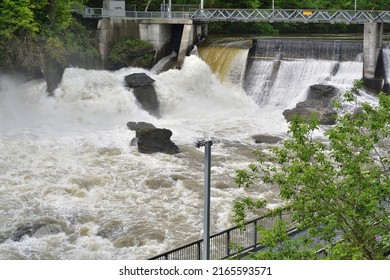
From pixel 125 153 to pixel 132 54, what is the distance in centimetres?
1476

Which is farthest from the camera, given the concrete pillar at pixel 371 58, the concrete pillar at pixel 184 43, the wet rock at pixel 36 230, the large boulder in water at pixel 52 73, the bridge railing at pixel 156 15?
the bridge railing at pixel 156 15

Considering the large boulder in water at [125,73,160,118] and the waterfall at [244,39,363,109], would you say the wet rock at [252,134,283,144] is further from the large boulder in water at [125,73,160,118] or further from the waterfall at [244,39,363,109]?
the large boulder in water at [125,73,160,118]

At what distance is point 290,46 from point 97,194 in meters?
21.2

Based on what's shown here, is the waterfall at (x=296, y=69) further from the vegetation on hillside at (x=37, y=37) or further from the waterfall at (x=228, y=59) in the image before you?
the vegetation on hillside at (x=37, y=37)

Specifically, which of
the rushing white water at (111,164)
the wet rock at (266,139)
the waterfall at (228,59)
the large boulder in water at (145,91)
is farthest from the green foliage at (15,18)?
the wet rock at (266,139)

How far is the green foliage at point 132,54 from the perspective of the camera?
1728 inches

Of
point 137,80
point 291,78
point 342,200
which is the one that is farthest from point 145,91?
point 342,200

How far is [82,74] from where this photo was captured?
1620 inches

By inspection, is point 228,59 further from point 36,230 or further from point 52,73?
point 36,230

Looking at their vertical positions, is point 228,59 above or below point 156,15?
below

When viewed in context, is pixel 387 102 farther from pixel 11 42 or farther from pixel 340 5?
pixel 340 5

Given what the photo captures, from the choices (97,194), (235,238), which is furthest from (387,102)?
(97,194)

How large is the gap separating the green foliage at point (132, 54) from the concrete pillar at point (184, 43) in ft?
6.72

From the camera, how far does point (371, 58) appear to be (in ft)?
130
